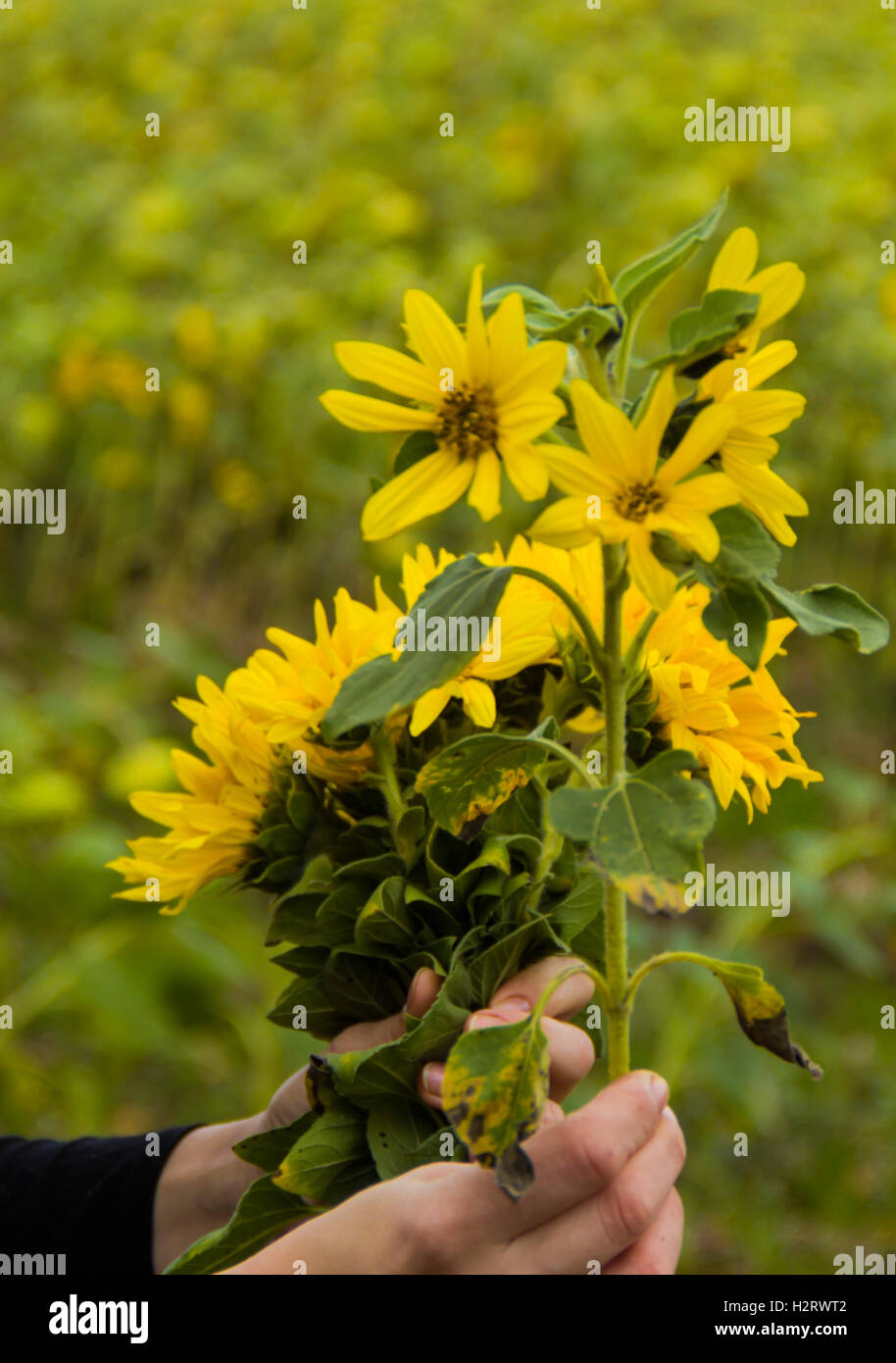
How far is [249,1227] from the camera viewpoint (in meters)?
0.53

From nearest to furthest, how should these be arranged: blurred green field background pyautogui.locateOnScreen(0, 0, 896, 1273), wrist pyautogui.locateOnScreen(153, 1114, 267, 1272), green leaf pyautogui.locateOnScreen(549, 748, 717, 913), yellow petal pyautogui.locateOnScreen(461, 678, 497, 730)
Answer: green leaf pyautogui.locateOnScreen(549, 748, 717, 913), yellow petal pyautogui.locateOnScreen(461, 678, 497, 730), wrist pyautogui.locateOnScreen(153, 1114, 267, 1272), blurred green field background pyautogui.locateOnScreen(0, 0, 896, 1273)

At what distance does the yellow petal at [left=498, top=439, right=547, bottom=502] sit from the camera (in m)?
0.41

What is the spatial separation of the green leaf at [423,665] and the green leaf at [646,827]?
0.06 m

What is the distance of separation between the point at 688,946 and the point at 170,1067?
0.63m

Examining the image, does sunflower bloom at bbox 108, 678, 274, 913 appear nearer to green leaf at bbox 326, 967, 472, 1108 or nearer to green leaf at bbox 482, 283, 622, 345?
green leaf at bbox 326, 967, 472, 1108

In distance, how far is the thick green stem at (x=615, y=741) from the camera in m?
0.44

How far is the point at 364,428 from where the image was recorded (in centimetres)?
47

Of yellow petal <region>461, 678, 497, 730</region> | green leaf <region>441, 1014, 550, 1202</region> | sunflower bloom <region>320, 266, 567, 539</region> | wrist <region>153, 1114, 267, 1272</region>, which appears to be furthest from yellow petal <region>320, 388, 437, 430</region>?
wrist <region>153, 1114, 267, 1272</region>

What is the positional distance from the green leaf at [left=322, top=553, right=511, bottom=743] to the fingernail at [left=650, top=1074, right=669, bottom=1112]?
0.18m

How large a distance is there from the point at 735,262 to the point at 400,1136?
1.17 ft

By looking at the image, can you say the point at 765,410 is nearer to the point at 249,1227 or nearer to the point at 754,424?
the point at 754,424

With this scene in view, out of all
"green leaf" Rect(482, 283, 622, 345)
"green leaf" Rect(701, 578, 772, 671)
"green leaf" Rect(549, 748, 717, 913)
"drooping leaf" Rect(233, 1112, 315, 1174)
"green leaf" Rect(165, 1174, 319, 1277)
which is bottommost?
"green leaf" Rect(165, 1174, 319, 1277)

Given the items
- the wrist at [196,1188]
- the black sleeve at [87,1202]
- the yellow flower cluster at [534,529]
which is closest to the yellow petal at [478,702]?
the yellow flower cluster at [534,529]

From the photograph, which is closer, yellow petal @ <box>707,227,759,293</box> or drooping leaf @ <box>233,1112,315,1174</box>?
yellow petal @ <box>707,227,759,293</box>
